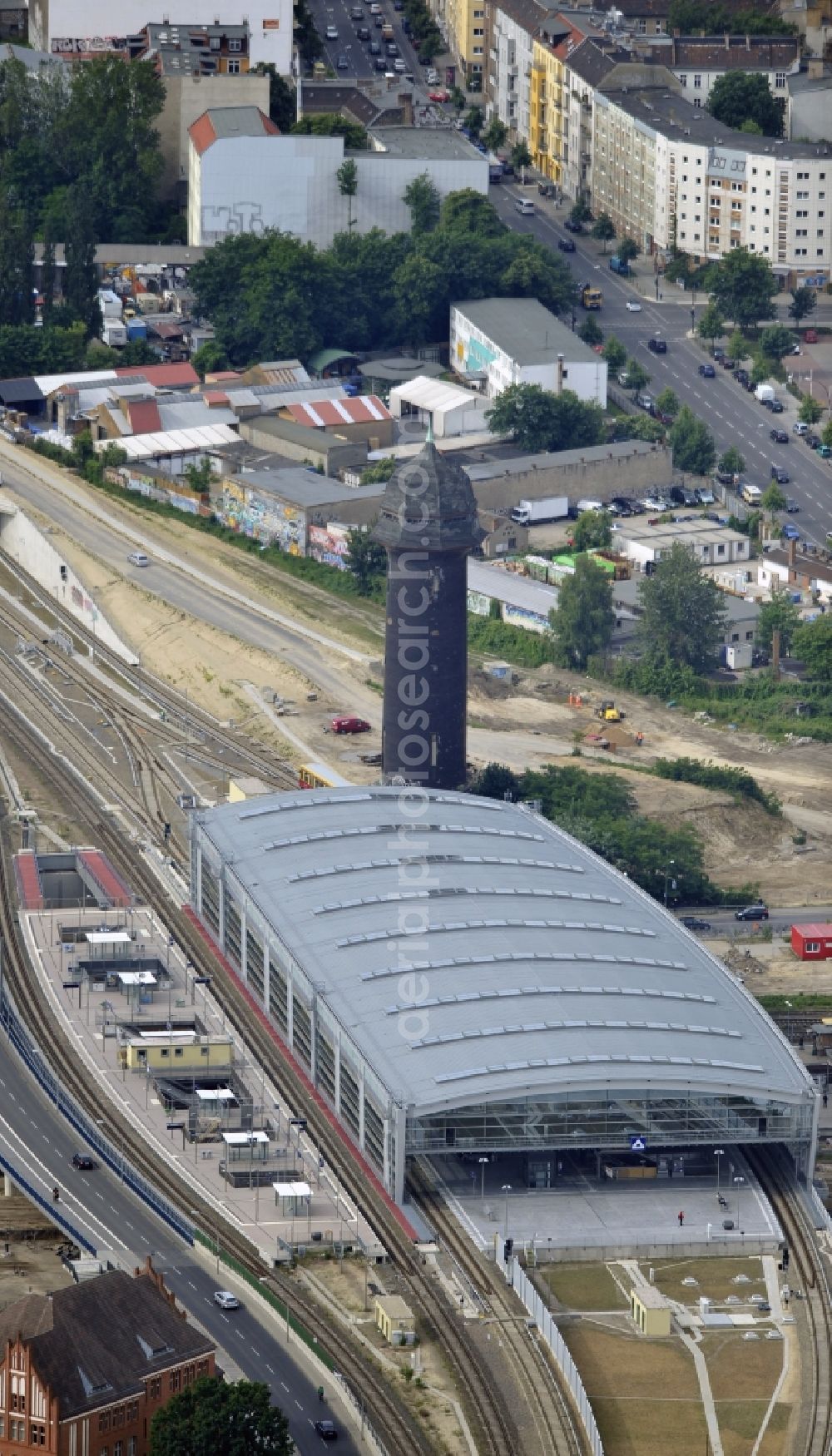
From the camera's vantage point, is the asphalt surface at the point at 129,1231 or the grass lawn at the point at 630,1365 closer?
the asphalt surface at the point at 129,1231

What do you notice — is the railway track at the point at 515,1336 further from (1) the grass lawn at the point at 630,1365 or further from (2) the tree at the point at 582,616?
(2) the tree at the point at 582,616

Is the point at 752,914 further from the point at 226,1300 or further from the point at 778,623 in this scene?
the point at 226,1300

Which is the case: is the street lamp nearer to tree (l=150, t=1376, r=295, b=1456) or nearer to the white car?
the white car

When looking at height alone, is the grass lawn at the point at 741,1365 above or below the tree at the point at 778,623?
below

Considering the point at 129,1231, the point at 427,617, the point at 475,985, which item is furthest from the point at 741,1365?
the point at 427,617

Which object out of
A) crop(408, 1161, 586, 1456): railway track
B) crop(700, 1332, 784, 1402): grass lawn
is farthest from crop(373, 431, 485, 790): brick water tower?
crop(700, 1332, 784, 1402): grass lawn

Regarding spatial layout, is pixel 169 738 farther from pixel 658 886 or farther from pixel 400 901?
pixel 400 901

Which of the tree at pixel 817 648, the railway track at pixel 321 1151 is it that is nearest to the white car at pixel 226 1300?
the railway track at pixel 321 1151
